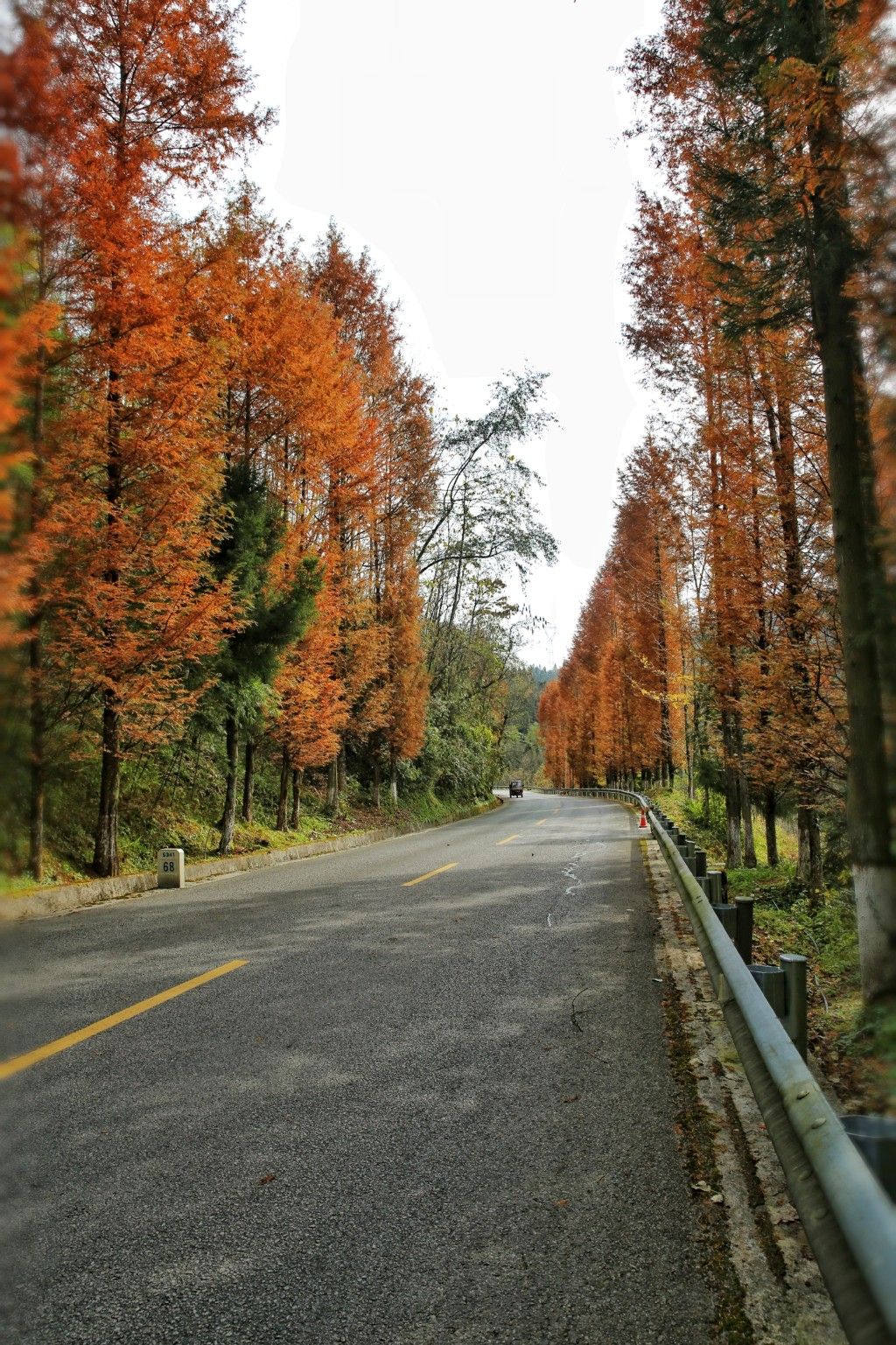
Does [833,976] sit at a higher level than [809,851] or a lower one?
lower

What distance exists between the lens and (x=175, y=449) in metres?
9.17

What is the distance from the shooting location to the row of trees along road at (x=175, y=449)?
725 mm

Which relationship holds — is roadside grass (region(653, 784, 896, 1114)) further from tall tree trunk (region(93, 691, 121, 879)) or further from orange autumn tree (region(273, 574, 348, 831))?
orange autumn tree (region(273, 574, 348, 831))

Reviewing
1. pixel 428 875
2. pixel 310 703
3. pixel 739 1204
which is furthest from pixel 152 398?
pixel 739 1204

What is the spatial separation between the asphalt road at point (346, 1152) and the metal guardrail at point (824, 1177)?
0.46 meters

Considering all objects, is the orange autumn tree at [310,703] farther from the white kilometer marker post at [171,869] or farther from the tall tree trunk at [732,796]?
the tall tree trunk at [732,796]

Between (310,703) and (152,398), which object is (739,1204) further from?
(310,703)

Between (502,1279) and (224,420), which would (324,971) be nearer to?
(502,1279)

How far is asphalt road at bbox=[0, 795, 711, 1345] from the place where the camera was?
2.24 metres

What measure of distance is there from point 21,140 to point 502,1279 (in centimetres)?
283

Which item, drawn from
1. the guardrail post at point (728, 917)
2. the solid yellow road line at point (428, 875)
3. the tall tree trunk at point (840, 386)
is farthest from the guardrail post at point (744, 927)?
the solid yellow road line at point (428, 875)

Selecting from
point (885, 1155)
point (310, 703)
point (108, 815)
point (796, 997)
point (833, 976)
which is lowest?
point (833, 976)

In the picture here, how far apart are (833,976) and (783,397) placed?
6.27 m

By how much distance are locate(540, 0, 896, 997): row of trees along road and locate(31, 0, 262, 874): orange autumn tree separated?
201 inches
